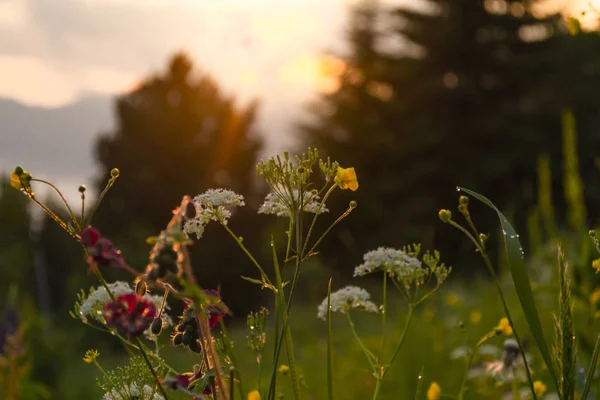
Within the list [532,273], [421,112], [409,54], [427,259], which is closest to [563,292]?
[427,259]

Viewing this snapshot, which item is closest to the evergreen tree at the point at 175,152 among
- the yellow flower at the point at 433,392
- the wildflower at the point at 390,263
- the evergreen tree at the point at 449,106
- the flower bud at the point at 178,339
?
the evergreen tree at the point at 449,106

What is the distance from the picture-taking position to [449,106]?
21.8 m

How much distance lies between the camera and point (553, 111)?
2112cm

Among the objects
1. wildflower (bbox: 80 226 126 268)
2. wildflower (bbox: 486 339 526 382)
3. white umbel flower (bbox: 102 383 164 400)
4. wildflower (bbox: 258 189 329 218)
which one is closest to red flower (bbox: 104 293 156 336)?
wildflower (bbox: 80 226 126 268)

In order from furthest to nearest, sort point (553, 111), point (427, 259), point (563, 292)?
point (553, 111), point (427, 259), point (563, 292)

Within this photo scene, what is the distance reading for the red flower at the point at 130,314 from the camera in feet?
2.97

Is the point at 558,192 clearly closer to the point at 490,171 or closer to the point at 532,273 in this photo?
the point at 490,171

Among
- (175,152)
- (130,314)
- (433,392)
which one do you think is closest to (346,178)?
(130,314)

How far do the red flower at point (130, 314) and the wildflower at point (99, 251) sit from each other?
0.17 feet

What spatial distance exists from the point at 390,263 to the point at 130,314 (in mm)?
657

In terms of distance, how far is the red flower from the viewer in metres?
0.91

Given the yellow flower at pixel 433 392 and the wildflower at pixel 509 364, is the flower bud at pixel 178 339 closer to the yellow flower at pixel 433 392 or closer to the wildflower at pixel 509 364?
the yellow flower at pixel 433 392

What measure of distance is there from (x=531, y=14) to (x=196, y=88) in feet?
38.8

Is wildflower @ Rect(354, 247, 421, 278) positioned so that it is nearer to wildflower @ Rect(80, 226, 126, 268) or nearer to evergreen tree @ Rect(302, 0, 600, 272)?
wildflower @ Rect(80, 226, 126, 268)
